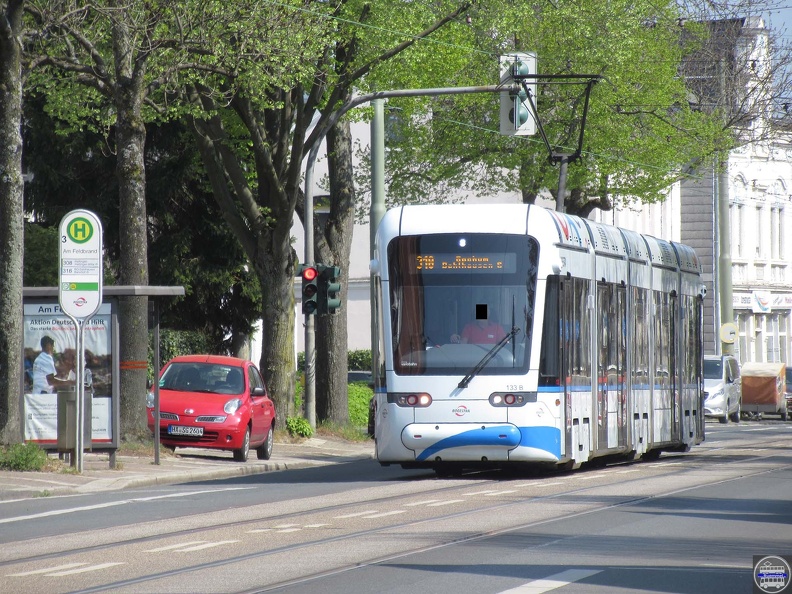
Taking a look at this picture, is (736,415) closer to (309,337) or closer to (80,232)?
(309,337)

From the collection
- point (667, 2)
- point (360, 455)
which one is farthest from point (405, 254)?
point (667, 2)

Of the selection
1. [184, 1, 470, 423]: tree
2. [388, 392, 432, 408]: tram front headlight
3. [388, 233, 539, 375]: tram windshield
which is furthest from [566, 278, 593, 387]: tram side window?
[184, 1, 470, 423]: tree

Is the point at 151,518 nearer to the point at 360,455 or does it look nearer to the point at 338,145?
the point at 360,455

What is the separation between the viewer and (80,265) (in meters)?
19.7

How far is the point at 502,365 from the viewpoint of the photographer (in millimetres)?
18203

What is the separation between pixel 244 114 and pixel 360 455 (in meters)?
6.21

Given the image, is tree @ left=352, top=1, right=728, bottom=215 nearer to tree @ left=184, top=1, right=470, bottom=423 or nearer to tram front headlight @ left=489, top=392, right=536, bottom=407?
tree @ left=184, top=1, right=470, bottom=423

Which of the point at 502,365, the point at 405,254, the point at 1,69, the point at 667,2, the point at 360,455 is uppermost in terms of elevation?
the point at 667,2

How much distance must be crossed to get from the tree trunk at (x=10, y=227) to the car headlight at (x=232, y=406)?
4349mm

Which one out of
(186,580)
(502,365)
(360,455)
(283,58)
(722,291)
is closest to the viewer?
(186,580)

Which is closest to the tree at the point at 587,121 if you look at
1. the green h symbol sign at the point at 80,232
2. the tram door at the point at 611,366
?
the tram door at the point at 611,366

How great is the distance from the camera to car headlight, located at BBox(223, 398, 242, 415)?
23.6 m

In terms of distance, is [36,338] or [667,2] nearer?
Result: [36,338]

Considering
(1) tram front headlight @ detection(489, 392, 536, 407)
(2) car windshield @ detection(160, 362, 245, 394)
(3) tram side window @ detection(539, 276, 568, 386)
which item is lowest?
(1) tram front headlight @ detection(489, 392, 536, 407)
